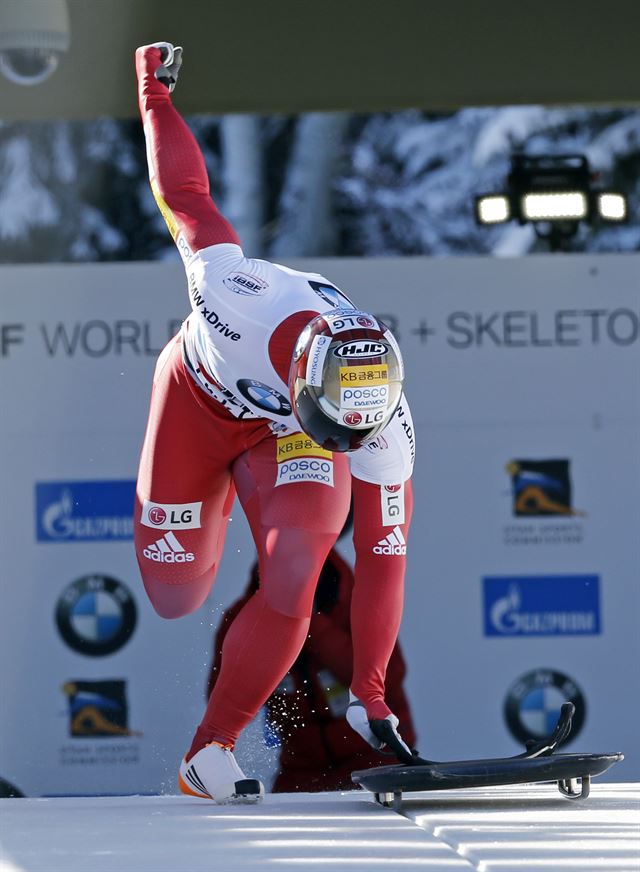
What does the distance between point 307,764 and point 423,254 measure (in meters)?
2.10

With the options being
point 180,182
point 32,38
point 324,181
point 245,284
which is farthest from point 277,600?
point 32,38

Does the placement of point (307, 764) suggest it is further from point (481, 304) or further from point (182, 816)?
point (182, 816)

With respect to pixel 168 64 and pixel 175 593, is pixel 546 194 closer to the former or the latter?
pixel 168 64

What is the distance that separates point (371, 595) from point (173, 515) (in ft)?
1.88

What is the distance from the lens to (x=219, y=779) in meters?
3.53

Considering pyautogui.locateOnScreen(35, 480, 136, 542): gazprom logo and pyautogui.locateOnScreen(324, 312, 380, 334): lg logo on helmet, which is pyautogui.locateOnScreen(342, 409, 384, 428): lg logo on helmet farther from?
pyautogui.locateOnScreen(35, 480, 136, 542): gazprom logo

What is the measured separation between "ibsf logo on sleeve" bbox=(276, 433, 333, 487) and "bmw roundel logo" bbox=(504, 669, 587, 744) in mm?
2661

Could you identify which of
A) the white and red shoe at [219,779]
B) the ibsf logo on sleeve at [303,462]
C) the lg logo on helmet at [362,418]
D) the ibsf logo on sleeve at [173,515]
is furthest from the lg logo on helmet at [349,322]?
the white and red shoe at [219,779]

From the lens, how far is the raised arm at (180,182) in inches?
148

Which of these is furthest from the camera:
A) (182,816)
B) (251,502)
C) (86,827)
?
(251,502)

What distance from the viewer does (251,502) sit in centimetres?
378

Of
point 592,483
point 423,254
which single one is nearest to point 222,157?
point 423,254

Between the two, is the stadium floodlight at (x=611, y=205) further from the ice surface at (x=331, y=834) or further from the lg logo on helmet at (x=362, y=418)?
the lg logo on helmet at (x=362, y=418)

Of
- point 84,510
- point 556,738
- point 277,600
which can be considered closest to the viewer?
point 556,738
